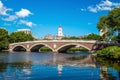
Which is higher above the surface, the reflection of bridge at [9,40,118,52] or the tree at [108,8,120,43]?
the tree at [108,8,120,43]

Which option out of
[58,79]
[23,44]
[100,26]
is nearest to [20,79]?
[58,79]

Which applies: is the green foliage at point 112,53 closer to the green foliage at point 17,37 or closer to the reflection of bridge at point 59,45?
the reflection of bridge at point 59,45

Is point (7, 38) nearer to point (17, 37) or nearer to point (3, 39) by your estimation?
point (3, 39)

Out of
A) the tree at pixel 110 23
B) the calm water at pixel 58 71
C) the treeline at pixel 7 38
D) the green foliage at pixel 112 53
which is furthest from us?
the treeline at pixel 7 38

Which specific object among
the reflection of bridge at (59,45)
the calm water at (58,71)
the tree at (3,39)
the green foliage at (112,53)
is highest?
the tree at (3,39)

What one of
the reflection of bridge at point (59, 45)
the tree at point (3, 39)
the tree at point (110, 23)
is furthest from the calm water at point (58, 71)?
the tree at point (3, 39)

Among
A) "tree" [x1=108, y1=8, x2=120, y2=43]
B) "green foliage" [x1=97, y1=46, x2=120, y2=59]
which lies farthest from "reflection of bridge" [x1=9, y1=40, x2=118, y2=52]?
"green foliage" [x1=97, y1=46, x2=120, y2=59]

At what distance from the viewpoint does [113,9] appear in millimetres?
78062

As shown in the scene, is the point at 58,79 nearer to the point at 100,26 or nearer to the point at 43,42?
the point at 100,26

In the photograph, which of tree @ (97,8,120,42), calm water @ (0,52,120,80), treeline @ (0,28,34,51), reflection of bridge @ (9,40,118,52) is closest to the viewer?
calm water @ (0,52,120,80)

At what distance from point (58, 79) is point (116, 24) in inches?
2155

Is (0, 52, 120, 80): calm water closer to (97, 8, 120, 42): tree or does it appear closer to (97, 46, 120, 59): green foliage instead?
(97, 46, 120, 59): green foliage

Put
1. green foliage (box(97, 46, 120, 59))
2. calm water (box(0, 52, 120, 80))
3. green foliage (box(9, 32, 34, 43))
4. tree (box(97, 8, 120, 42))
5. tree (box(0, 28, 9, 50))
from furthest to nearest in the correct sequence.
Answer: green foliage (box(9, 32, 34, 43)), tree (box(0, 28, 9, 50)), tree (box(97, 8, 120, 42)), green foliage (box(97, 46, 120, 59)), calm water (box(0, 52, 120, 80))

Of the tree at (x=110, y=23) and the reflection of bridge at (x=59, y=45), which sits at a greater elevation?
the tree at (x=110, y=23)
